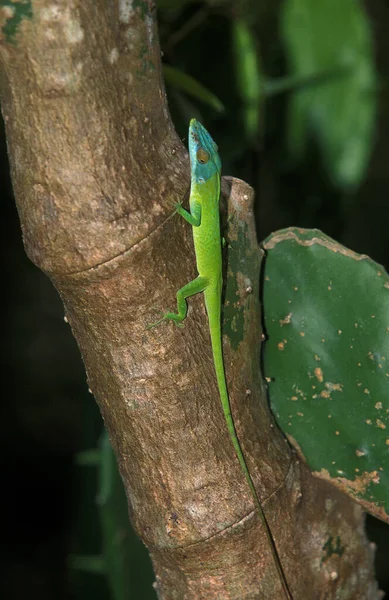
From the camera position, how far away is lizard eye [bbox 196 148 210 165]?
1.42 meters

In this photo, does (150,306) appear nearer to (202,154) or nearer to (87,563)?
(202,154)

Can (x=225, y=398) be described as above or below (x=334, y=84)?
below

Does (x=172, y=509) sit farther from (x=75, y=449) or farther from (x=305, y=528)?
(x=75, y=449)

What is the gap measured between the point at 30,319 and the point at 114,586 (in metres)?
2.63

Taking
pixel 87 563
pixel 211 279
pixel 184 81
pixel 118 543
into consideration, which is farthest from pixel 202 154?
pixel 87 563

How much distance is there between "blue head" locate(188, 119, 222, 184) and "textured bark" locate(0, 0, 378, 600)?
26cm

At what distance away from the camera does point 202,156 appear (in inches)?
56.0

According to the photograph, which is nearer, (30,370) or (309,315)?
(309,315)

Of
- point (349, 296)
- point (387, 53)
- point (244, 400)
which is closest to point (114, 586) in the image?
point (244, 400)

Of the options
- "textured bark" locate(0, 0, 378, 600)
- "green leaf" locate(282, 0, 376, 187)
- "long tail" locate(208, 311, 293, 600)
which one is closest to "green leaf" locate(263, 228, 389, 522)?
"textured bark" locate(0, 0, 378, 600)

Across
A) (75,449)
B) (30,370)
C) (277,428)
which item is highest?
(30,370)

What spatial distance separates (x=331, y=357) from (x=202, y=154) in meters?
0.49

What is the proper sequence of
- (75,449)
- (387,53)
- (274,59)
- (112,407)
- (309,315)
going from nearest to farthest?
(112,407) → (309,315) → (274,59) → (387,53) → (75,449)

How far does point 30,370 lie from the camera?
4.21m
